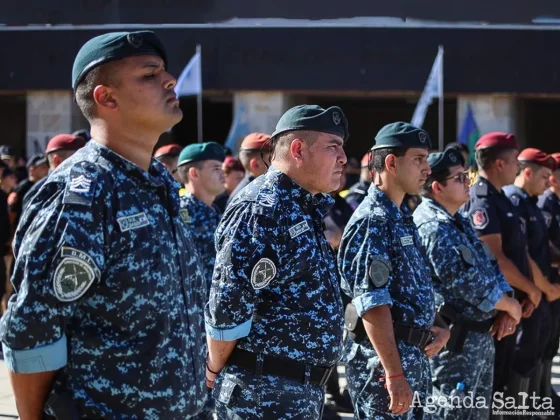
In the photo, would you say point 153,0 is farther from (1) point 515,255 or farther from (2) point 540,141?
(1) point 515,255

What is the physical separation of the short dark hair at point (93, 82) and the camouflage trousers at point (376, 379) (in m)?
2.35

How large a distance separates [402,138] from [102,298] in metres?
2.66

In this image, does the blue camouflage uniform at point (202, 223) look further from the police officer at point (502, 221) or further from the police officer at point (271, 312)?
the police officer at point (271, 312)

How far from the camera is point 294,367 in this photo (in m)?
3.64

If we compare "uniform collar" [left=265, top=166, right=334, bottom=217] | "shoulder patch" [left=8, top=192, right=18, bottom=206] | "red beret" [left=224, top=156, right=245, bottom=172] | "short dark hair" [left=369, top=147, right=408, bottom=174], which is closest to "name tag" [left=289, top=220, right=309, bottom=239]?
"uniform collar" [left=265, top=166, right=334, bottom=217]

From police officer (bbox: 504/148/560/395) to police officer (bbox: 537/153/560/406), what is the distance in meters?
0.18

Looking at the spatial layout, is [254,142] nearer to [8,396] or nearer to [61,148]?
[61,148]

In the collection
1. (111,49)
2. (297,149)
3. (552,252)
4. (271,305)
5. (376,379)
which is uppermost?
(111,49)

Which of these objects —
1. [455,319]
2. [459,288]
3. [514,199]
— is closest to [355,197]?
[514,199]

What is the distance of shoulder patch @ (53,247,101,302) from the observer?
248cm

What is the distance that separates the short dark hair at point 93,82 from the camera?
2744 millimetres

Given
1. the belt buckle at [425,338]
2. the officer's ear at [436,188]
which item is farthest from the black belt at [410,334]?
the officer's ear at [436,188]

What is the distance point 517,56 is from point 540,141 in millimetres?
6243

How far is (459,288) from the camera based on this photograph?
5.46 meters
